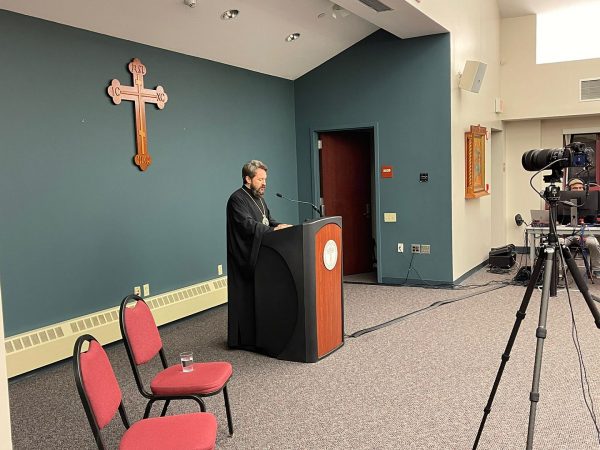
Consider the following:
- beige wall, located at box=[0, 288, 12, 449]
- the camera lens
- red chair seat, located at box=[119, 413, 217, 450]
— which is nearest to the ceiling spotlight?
the camera lens

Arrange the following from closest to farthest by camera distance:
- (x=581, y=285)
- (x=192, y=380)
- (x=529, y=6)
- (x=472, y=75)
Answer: (x=581, y=285), (x=192, y=380), (x=472, y=75), (x=529, y=6)

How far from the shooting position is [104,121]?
4648 mm

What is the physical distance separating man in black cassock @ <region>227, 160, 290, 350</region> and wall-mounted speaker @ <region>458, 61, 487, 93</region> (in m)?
3.31

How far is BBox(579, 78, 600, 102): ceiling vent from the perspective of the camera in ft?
26.7

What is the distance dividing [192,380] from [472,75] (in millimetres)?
5072

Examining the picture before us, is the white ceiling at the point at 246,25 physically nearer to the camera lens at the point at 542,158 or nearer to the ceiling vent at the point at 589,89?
the camera lens at the point at 542,158

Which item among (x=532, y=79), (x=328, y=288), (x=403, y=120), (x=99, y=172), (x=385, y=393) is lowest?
(x=385, y=393)

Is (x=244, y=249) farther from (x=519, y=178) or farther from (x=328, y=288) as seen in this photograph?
(x=519, y=178)

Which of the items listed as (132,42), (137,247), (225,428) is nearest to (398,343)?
(225,428)

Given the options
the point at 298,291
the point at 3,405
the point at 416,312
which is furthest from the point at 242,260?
the point at 3,405

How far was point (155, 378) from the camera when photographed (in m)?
2.72

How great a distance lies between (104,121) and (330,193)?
335cm

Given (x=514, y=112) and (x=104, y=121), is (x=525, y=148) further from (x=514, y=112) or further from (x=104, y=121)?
(x=104, y=121)

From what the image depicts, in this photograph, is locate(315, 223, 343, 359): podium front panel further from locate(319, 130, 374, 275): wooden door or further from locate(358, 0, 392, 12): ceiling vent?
locate(319, 130, 374, 275): wooden door
